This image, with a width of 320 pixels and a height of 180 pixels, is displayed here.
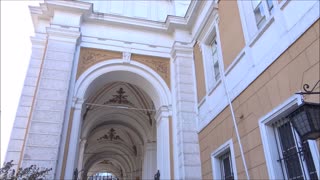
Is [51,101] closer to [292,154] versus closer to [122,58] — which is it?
[122,58]

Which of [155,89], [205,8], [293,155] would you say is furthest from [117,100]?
[293,155]

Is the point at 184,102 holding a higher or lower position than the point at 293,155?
higher

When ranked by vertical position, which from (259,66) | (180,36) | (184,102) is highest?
(180,36)

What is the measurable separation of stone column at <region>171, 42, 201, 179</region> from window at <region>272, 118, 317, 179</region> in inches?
135

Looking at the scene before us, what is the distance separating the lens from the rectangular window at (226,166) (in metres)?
6.95

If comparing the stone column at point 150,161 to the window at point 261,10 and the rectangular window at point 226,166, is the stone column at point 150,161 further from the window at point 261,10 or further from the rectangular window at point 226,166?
the window at point 261,10

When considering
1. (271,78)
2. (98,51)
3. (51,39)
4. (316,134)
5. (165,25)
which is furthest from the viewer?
(165,25)

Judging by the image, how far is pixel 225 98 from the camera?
280 inches

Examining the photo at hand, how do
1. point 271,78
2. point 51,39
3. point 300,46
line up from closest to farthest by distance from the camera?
point 300,46, point 271,78, point 51,39

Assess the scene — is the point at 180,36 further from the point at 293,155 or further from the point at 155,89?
the point at 293,155

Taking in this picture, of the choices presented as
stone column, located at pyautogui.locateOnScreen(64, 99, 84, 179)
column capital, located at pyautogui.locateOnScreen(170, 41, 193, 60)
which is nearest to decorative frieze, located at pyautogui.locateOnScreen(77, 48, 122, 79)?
stone column, located at pyautogui.locateOnScreen(64, 99, 84, 179)

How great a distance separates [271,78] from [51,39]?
6.52m

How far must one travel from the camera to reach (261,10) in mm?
6340

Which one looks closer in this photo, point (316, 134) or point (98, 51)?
point (316, 134)
